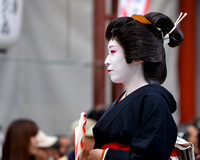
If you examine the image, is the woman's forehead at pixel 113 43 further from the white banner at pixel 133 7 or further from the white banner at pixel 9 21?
the white banner at pixel 133 7

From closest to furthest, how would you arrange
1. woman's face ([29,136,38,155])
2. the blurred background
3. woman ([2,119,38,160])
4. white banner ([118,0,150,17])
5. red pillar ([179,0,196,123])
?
1. woman ([2,119,38,160])
2. woman's face ([29,136,38,155])
3. white banner ([118,0,150,17])
4. the blurred background
5. red pillar ([179,0,196,123])

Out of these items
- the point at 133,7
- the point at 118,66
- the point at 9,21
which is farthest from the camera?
the point at 133,7

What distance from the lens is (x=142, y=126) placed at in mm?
1984

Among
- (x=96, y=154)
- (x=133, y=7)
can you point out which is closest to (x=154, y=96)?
(x=96, y=154)

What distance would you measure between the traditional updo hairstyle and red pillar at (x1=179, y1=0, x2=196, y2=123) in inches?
242

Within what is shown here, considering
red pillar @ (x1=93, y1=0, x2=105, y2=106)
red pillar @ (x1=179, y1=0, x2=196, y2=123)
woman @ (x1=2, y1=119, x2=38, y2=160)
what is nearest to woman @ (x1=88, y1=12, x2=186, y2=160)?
woman @ (x1=2, y1=119, x2=38, y2=160)

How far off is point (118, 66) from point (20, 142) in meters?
1.68

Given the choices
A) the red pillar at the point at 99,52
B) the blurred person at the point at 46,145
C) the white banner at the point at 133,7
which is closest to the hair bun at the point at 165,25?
the blurred person at the point at 46,145

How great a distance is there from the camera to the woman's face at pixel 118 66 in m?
2.19

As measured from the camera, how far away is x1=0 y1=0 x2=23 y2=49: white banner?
201 inches

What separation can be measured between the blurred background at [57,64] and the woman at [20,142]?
8.33ft

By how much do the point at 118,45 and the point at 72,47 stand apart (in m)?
4.69

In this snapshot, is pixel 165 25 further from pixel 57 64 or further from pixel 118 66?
pixel 57 64

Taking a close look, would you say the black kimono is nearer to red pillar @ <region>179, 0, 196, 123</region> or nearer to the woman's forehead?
the woman's forehead
